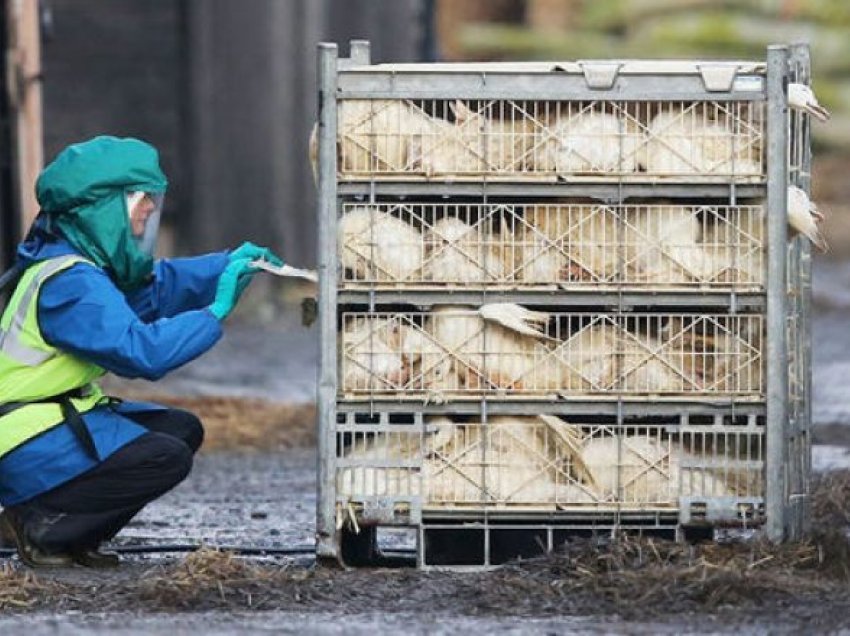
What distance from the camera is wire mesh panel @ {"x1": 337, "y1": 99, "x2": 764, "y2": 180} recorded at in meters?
7.81

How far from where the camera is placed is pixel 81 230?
817cm

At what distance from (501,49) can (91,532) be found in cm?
2293

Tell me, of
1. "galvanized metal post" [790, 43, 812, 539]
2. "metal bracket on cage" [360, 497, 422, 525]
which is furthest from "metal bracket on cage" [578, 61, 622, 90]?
"metal bracket on cage" [360, 497, 422, 525]

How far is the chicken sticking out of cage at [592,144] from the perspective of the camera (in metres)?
7.81

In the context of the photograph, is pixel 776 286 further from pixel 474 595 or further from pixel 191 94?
pixel 191 94

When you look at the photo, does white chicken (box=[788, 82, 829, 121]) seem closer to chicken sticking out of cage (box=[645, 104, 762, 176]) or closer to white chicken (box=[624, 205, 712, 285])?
chicken sticking out of cage (box=[645, 104, 762, 176])

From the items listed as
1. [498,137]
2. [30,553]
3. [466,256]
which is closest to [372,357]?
[466,256]

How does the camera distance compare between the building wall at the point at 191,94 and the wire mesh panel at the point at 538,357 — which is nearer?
the wire mesh panel at the point at 538,357

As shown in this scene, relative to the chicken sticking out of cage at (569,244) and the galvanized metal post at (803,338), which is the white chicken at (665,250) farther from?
the galvanized metal post at (803,338)

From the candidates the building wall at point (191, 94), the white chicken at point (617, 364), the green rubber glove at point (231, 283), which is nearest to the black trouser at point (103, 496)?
the green rubber glove at point (231, 283)

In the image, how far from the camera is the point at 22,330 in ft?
26.7

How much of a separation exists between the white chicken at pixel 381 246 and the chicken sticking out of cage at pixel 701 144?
76 centimetres

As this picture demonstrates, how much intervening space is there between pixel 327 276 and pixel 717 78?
1.33 metres

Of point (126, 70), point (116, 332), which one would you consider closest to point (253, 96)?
point (126, 70)
